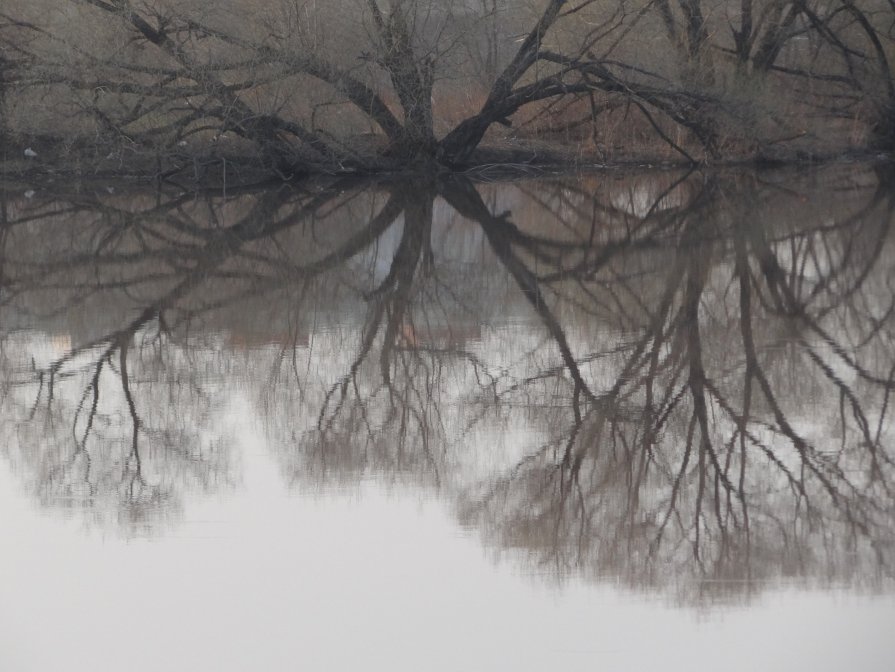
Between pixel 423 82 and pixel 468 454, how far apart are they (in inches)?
575

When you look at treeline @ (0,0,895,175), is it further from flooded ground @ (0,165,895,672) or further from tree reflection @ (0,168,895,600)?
flooded ground @ (0,165,895,672)

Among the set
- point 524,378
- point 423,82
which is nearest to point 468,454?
point 524,378

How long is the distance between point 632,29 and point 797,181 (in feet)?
13.3

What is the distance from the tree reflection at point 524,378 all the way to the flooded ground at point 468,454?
24 mm

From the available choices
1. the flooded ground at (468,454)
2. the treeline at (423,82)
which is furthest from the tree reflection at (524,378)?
the treeline at (423,82)

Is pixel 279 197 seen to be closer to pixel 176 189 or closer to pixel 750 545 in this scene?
pixel 176 189

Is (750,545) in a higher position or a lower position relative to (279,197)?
lower

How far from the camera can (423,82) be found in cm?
2002

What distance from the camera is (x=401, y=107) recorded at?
70.1 feet

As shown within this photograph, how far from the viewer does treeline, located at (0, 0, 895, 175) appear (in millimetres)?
18766

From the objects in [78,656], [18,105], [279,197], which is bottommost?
[78,656]

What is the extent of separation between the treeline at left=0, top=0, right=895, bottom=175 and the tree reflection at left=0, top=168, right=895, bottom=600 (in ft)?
17.3

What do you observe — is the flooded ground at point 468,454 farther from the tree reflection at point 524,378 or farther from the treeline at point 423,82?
the treeline at point 423,82

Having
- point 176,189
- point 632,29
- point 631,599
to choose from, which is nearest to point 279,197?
point 176,189
